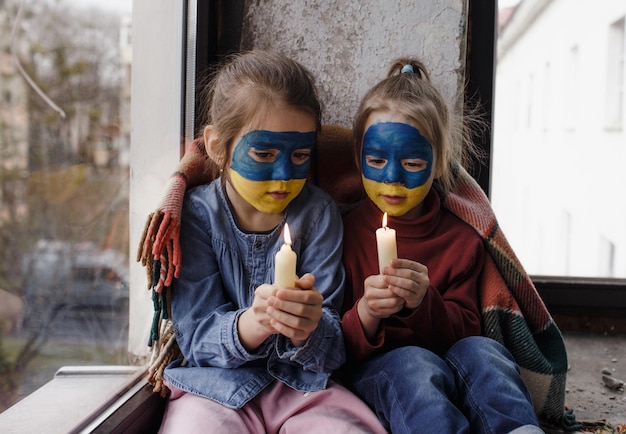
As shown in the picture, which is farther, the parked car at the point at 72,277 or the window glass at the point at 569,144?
the window glass at the point at 569,144

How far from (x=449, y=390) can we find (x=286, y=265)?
45 cm

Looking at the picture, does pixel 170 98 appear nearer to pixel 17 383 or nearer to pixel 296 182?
pixel 296 182

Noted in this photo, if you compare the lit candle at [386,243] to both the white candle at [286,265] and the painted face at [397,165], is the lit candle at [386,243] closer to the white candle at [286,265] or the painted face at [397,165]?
the white candle at [286,265]

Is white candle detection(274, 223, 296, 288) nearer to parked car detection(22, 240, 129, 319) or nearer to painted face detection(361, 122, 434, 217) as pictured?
parked car detection(22, 240, 129, 319)

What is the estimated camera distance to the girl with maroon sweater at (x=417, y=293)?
3.81ft

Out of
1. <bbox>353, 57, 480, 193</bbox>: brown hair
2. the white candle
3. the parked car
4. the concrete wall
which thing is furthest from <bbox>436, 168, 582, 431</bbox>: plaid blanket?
the parked car

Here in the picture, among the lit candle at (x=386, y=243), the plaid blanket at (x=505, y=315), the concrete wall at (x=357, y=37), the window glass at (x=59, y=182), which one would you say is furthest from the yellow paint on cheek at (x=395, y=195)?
the window glass at (x=59, y=182)

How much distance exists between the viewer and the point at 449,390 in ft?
3.97

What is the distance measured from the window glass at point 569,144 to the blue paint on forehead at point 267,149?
1.11 meters

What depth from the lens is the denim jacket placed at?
123cm

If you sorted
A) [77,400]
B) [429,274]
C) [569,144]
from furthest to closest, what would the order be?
[569,144], [429,274], [77,400]

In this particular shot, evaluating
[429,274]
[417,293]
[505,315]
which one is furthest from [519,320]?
[417,293]

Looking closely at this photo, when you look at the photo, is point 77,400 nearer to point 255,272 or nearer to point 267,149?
point 255,272

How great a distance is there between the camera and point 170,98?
1672 millimetres
